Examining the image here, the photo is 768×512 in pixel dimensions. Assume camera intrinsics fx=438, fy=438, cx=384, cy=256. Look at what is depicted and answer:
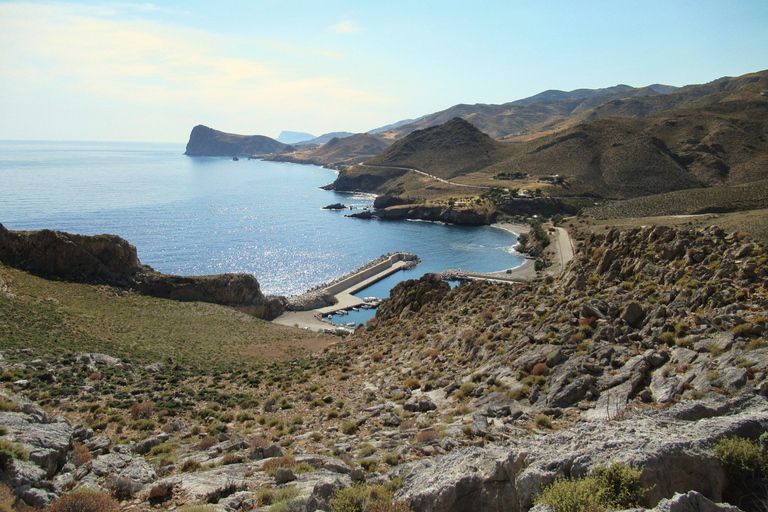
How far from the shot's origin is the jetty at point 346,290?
60.0m

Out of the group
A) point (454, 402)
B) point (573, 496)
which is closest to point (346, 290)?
point (454, 402)

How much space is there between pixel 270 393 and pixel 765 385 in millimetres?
19769

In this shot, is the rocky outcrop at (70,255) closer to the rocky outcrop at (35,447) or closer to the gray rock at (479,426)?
the rocky outcrop at (35,447)

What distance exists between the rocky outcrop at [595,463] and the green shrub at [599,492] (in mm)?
234

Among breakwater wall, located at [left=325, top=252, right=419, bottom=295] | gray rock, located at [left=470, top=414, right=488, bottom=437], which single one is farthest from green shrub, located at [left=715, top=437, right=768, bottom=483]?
breakwater wall, located at [left=325, top=252, right=419, bottom=295]

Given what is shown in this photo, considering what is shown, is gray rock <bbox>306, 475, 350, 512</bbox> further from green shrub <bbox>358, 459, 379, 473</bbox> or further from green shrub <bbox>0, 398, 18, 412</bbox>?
green shrub <bbox>0, 398, 18, 412</bbox>

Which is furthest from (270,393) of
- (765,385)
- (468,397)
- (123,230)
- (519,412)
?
(123,230)

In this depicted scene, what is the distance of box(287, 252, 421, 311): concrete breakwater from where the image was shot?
223 ft

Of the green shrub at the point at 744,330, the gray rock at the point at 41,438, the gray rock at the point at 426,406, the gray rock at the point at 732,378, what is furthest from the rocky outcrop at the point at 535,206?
the gray rock at the point at 41,438

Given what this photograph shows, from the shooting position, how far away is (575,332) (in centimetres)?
1727

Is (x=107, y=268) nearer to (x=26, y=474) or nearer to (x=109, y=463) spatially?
(x=109, y=463)

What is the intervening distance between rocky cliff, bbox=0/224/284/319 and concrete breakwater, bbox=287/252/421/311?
35.6 ft

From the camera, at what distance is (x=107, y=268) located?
46.9 meters

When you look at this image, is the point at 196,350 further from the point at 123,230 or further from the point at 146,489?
the point at 123,230
